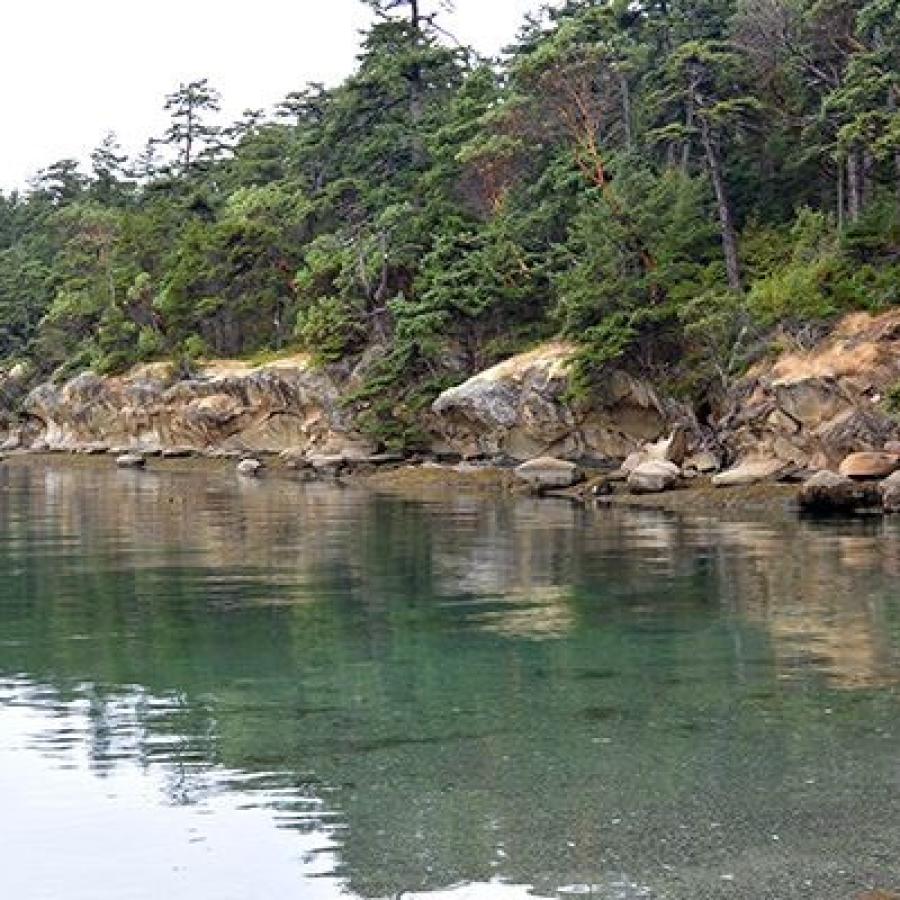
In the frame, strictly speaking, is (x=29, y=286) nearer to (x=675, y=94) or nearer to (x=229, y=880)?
(x=675, y=94)

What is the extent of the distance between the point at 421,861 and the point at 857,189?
3291 centimetres

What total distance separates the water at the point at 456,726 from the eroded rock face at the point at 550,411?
54.9 feet

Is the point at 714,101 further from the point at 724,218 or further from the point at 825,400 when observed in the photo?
the point at 825,400

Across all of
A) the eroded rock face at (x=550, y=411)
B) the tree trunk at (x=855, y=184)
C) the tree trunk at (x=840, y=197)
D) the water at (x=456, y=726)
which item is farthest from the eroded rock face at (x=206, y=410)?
the water at (x=456, y=726)

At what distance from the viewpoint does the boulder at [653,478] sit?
32.4 m

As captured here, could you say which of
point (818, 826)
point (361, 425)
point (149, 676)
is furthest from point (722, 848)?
point (361, 425)

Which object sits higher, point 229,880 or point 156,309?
point 156,309

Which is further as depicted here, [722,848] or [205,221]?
[205,221]

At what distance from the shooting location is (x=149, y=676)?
43.4 feet

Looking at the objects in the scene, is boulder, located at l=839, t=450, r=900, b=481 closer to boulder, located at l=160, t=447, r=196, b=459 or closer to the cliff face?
the cliff face

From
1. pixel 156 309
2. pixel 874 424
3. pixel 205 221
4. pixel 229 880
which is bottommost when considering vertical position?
pixel 229 880

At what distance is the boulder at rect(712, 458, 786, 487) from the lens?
1233 inches

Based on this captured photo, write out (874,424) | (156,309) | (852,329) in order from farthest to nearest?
(156,309), (852,329), (874,424)

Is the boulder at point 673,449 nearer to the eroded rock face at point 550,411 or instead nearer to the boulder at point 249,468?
the eroded rock face at point 550,411
